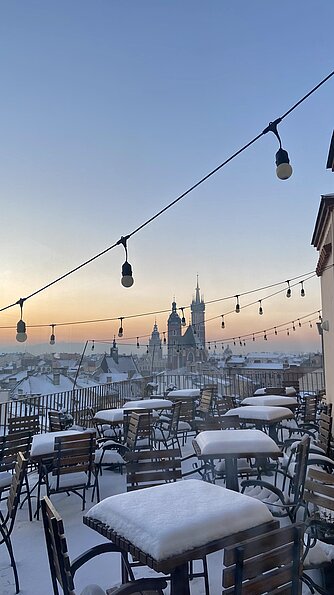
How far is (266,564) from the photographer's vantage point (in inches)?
63.4

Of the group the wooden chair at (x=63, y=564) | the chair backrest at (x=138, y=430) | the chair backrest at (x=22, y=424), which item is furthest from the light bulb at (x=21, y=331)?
the wooden chair at (x=63, y=564)

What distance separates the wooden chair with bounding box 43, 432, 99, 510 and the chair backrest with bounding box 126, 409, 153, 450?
1.08 m

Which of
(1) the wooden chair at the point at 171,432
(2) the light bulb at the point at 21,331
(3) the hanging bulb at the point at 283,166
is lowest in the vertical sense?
(1) the wooden chair at the point at 171,432

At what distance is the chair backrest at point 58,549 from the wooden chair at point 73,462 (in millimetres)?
2231

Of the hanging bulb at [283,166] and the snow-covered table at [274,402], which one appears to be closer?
the hanging bulb at [283,166]

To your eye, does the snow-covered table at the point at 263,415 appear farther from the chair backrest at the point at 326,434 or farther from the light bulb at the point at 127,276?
the light bulb at the point at 127,276

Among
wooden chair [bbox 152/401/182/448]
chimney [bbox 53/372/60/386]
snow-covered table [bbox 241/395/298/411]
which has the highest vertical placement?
chimney [bbox 53/372/60/386]

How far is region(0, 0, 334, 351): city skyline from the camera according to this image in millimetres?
5355

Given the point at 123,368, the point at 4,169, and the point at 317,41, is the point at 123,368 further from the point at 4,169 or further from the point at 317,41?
the point at 317,41

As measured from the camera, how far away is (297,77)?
5.09 metres

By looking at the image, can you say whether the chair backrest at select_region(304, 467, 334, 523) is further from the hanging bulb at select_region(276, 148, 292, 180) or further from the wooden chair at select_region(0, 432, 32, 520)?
the wooden chair at select_region(0, 432, 32, 520)

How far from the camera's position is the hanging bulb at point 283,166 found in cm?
313

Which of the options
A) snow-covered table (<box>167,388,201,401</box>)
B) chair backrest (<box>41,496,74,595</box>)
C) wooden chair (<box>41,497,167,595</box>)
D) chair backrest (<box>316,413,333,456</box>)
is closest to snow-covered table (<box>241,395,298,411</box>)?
chair backrest (<box>316,413,333,456</box>)

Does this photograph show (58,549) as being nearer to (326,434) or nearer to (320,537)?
(320,537)
